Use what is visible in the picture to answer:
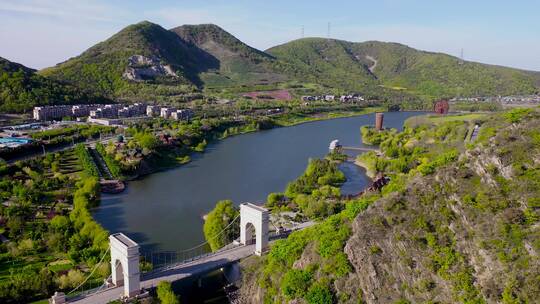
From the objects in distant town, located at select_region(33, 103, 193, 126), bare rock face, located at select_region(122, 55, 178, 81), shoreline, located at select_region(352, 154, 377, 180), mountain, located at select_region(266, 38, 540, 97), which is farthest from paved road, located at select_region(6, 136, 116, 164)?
mountain, located at select_region(266, 38, 540, 97)

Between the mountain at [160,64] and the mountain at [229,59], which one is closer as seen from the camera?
the mountain at [160,64]

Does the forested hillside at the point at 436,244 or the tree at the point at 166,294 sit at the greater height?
the forested hillside at the point at 436,244

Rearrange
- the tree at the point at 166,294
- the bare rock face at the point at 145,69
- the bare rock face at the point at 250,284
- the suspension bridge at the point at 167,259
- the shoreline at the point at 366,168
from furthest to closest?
1. the bare rock face at the point at 145,69
2. the shoreline at the point at 366,168
3. the bare rock face at the point at 250,284
4. the suspension bridge at the point at 167,259
5. the tree at the point at 166,294

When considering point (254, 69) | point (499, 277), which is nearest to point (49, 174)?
point (499, 277)

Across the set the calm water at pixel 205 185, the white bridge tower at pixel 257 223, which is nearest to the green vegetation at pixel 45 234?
the calm water at pixel 205 185

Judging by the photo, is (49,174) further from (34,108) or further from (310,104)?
(310,104)

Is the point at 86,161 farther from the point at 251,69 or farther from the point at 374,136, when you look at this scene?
the point at 251,69

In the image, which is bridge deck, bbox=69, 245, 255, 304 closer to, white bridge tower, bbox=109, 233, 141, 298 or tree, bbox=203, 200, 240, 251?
white bridge tower, bbox=109, 233, 141, 298

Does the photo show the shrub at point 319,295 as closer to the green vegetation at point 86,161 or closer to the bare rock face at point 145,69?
the green vegetation at point 86,161
